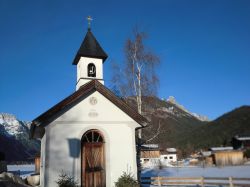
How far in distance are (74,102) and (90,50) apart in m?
5.49

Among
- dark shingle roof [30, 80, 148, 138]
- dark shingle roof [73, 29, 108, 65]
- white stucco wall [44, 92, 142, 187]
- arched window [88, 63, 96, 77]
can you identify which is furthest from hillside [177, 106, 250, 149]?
white stucco wall [44, 92, 142, 187]

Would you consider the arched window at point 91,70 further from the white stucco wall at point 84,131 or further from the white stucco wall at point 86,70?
the white stucco wall at point 84,131

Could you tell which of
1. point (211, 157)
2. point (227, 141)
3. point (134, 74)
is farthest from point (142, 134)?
point (227, 141)

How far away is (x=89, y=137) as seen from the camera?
1555 cm

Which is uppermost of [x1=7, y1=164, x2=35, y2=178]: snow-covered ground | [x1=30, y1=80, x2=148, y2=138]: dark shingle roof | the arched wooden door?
[x1=30, y1=80, x2=148, y2=138]: dark shingle roof

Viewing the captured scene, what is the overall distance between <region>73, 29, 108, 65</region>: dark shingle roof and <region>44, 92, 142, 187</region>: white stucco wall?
13.8 ft

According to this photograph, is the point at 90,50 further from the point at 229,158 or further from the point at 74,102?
the point at 229,158

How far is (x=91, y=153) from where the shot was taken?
49.9ft

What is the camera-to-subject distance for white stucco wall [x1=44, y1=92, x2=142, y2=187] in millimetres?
14227

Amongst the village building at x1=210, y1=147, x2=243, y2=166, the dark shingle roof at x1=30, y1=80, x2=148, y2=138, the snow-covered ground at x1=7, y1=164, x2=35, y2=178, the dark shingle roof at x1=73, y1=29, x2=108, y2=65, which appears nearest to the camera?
the dark shingle roof at x1=30, y1=80, x2=148, y2=138

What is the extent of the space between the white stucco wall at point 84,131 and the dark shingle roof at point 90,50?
4195 mm

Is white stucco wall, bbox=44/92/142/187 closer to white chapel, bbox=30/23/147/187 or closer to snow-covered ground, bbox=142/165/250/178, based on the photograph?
white chapel, bbox=30/23/147/187

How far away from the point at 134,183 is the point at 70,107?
17.2ft

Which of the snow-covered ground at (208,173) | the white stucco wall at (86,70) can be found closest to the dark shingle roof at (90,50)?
the white stucco wall at (86,70)
